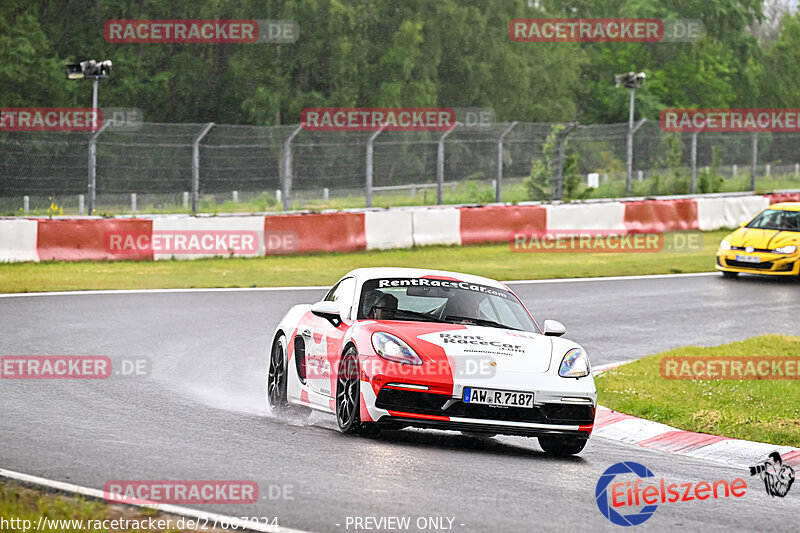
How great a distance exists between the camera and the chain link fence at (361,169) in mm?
26984

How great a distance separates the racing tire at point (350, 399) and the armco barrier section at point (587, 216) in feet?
63.9

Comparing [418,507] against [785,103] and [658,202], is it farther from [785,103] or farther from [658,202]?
[785,103]

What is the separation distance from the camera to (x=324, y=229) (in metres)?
25.1

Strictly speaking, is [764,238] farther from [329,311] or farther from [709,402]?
[329,311]

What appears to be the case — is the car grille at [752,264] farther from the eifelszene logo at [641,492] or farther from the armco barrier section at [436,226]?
the eifelszene logo at [641,492]

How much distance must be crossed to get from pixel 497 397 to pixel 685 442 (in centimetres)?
229

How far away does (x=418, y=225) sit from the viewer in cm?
2633

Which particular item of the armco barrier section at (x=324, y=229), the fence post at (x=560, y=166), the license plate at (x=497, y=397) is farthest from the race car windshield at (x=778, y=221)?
the license plate at (x=497, y=397)

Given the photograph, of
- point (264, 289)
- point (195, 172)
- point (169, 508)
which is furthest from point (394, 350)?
point (195, 172)

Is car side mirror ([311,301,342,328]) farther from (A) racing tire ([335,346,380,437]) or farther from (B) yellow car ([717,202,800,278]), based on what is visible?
(B) yellow car ([717,202,800,278])

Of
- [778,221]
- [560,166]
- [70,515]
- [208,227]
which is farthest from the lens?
[560,166]

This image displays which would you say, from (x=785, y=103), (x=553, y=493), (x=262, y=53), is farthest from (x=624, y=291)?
(x=785, y=103)

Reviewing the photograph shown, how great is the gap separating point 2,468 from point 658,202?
24661mm

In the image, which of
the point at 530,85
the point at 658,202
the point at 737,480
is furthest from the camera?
the point at 530,85
